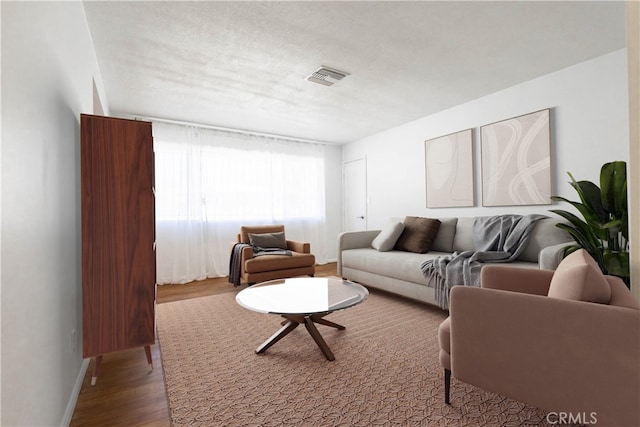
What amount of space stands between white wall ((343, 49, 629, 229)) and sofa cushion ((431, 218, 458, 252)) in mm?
411

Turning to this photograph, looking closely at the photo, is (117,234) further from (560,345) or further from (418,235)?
(418,235)

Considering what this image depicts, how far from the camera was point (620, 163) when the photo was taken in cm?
231

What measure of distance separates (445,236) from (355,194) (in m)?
2.58

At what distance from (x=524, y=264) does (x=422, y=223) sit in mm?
1291

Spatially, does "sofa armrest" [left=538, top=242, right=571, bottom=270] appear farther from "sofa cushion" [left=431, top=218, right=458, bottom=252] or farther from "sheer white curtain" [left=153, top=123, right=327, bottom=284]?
"sheer white curtain" [left=153, top=123, right=327, bottom=284]

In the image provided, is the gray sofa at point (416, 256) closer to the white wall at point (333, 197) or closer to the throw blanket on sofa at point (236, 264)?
the throw blanket on sofa at point (236, 264)

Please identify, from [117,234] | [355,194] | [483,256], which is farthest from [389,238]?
[117,234]

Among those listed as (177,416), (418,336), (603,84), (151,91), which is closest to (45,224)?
(177,416)

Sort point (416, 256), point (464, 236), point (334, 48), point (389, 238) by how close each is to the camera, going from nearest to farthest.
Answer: point (334, 48), point (416, 256), point (464, 236), point (389, 238)

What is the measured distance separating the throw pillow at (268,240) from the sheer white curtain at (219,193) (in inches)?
34.6

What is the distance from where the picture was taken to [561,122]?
3205 millimetres

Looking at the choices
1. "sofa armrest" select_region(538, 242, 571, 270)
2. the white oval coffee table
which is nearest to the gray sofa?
"sofa armrest" select_region(538, 242, 571, 270)

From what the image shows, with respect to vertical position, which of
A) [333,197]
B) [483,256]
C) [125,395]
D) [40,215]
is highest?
[333,197]

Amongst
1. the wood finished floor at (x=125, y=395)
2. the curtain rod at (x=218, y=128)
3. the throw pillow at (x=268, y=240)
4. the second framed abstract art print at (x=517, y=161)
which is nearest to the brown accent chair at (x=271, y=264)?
the throw pillow at (x=268, y=240)
